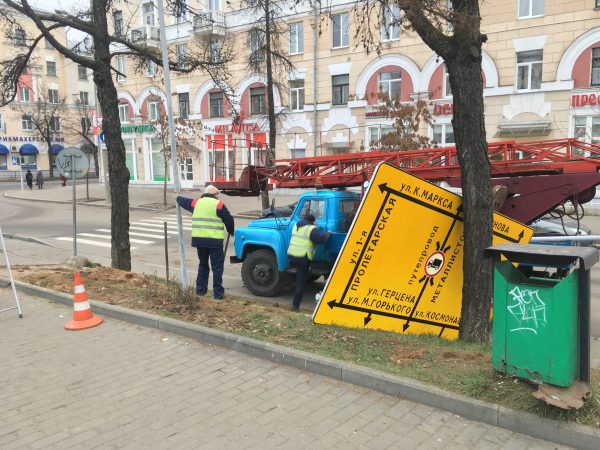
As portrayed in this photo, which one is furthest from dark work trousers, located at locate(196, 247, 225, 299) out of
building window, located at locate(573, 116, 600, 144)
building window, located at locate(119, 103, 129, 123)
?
building window, located at locate(119, 103, 129, 123)

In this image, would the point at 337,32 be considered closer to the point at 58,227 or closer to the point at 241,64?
the point at 241,64

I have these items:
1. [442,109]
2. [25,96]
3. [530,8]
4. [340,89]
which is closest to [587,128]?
[530,8]

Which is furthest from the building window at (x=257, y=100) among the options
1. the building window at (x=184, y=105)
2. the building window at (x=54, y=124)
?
the building window at (x=54, y=124)

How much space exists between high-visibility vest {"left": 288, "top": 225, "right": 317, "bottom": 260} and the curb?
250cm

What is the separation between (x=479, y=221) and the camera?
5125 mm

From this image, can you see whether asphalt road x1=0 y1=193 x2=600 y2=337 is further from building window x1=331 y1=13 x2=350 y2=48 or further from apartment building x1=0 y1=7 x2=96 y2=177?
apartment building x1=0 y1=7 x2=96 y2=177

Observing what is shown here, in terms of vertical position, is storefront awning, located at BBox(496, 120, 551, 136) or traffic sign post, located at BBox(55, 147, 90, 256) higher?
storefront awning, located at BBox(496, 120, 551, 136)

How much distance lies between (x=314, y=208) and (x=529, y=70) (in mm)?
17734

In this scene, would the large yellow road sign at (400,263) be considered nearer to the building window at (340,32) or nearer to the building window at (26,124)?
the building window at (340,32)

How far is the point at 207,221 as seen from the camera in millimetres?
7500

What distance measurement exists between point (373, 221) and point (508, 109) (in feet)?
63.6

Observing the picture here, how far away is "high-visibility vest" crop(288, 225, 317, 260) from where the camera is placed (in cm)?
764

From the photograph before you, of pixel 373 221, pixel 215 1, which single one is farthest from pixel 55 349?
pixel 215 1

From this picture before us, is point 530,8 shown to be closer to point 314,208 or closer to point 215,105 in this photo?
point 314,208
